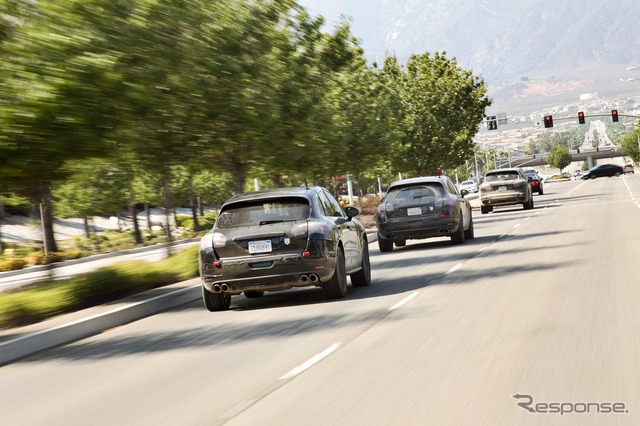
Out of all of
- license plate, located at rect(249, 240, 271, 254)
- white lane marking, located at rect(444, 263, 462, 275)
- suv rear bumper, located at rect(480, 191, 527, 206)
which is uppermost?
license plate, located at rect(249, 240, 271, 254)

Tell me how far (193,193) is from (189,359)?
5577 centimetres

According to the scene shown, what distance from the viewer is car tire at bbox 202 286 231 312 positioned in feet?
44.7

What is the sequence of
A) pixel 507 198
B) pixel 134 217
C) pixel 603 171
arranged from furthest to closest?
1. pixel 603 171
2. pixel 134 217
3. pixel 507 198

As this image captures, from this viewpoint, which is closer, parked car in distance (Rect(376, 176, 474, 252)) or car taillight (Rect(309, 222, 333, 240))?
car taillight (Rect(309, 222, 333, 240))

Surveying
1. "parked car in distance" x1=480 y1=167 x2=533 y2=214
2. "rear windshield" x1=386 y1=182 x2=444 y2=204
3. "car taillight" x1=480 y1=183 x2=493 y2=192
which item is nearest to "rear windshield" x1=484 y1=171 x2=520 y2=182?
"parked car in distance" x1=480 y1=167 x2=533 y2=214

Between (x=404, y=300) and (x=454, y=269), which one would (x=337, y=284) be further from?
(x=454, y=269)

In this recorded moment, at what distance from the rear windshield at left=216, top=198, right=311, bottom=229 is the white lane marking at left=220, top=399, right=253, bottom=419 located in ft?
21.1

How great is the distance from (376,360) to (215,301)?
5749 millimetres

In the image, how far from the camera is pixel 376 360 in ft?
27.2

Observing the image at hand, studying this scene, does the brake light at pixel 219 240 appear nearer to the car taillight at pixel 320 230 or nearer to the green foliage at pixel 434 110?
the car taillight at pixel 320 230

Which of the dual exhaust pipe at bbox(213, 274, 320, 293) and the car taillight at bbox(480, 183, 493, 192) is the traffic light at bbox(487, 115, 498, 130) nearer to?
the car taillight at bbox(480, 183, 493, 192)

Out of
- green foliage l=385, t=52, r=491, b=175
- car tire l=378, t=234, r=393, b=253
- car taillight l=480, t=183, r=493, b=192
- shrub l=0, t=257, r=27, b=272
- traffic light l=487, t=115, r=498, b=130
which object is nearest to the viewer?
car tire l=378, t=234, r=393, b=253

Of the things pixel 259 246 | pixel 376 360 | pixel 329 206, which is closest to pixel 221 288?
pixel 259 246

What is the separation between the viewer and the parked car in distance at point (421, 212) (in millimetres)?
22062
